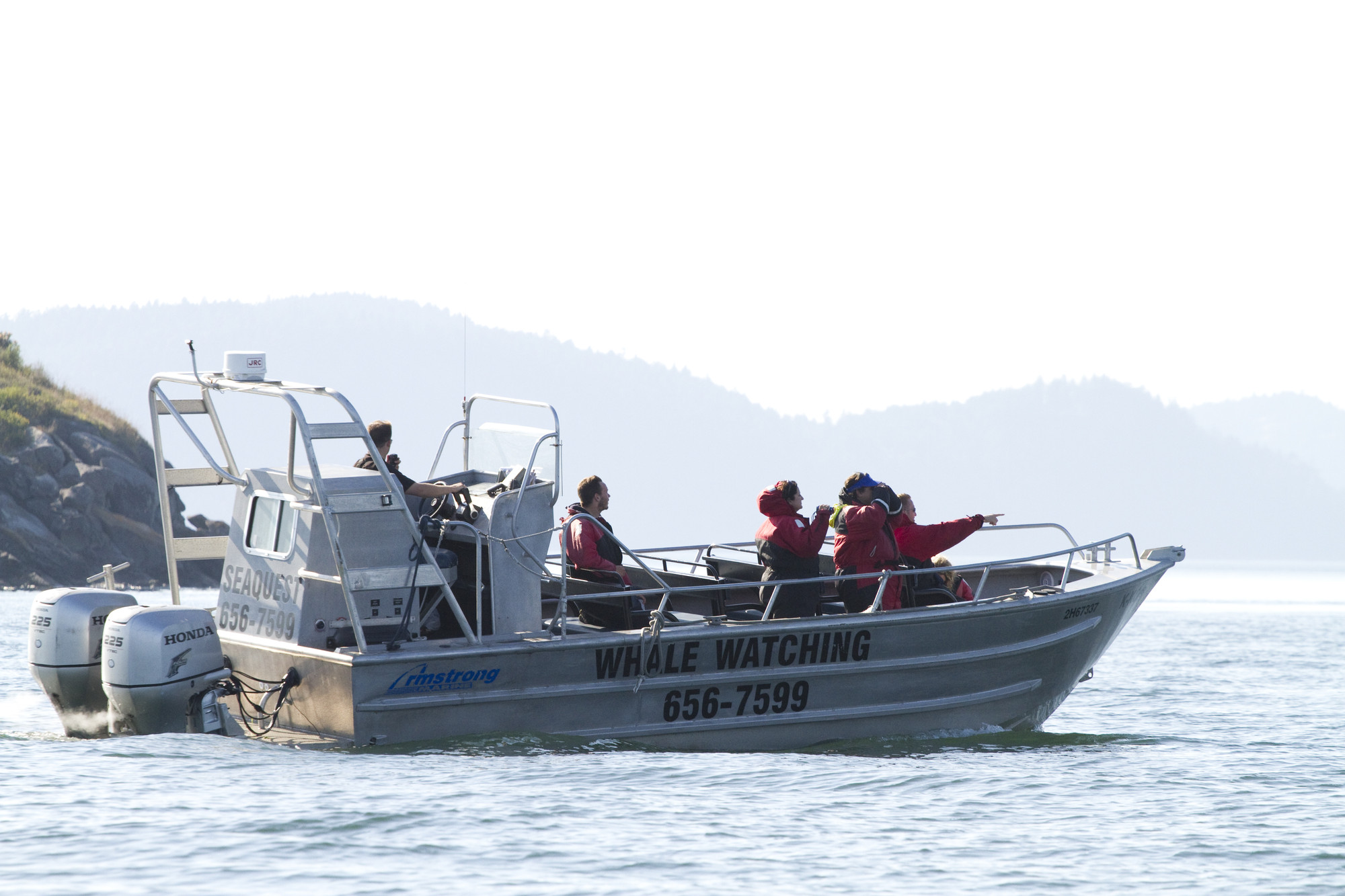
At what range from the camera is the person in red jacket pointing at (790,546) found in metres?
10.4

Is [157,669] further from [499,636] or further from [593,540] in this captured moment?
[593,540]

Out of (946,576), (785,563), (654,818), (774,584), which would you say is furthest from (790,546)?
(654,818)

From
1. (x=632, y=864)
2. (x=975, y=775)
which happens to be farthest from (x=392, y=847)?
(x=975, y=775)

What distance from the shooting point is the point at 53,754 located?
9523 mm

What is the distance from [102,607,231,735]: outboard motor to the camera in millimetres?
9023

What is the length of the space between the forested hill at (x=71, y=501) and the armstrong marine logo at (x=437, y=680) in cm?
2480

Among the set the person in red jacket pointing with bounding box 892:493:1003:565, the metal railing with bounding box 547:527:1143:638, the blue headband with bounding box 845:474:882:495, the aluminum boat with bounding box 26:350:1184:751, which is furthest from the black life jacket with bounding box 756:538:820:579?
the person in red jacket pointing with bounding box 892:493:1003:565

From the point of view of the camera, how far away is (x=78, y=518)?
1368 inches

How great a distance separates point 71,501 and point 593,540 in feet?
92.7

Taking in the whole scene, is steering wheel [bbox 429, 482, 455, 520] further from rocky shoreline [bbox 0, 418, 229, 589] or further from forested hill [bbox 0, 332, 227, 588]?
rocky shoreline [bbox 0, 418, 229, 589]

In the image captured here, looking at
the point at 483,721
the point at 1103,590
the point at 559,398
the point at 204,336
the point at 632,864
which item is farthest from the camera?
the point at 559,398

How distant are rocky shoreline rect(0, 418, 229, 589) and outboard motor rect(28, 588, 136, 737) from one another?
2406cm

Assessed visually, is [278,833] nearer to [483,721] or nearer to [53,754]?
[483,721]

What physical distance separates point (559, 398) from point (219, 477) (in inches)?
7224
